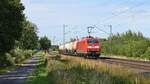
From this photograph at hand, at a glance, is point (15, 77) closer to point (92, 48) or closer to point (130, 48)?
point (92, 48)

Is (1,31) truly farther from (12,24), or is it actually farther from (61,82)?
(61,82)

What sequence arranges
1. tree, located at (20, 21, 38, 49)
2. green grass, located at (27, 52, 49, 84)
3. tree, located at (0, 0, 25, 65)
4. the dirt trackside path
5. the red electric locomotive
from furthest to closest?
1. tree, located at (20, 21, 38, 49)
2. the red electric locomotive
3. tree, located at (0, 0, 25, 65)
4. the dirt trackside path
5. green grass, located at (27, 52, 49, 84)

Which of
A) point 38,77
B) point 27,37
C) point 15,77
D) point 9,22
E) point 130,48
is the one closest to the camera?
point 38,77


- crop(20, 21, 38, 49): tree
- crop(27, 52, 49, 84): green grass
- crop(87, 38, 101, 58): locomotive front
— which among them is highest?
crop(20, 21, 38, 49): tree

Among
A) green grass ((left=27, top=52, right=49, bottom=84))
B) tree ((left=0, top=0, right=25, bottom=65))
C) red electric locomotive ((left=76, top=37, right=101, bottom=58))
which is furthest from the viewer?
red electric locomotive ((left=76, top=37, right=101, bottom=58))

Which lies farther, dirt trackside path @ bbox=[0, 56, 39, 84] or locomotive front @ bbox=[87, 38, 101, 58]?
locomotive front @ bbox=[87, 38, 101, 58]

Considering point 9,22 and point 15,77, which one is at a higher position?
point 9,22

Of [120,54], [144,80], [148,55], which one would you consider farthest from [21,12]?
[120,54]

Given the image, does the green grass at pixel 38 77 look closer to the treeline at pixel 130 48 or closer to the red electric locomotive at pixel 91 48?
the red electric locomotive at pixel 91 48

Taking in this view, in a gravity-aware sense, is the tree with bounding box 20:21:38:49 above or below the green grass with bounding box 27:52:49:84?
above

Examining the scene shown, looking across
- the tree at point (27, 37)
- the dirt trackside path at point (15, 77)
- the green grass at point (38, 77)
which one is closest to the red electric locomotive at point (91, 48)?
the tree at point (27, 37)

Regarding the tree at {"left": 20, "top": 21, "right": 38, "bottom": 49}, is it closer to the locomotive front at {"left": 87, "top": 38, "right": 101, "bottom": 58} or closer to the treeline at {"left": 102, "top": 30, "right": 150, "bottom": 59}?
the locomotive front at {"left": 87, "top": 38, "right": 101, "bottom": 58}

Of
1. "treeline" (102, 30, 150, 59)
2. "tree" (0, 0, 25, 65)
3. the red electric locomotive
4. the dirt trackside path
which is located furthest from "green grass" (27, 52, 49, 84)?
"treeline" (102, 30, 150, 59)

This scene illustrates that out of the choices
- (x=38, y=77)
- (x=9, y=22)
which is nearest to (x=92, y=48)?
(x=9, y=22)
